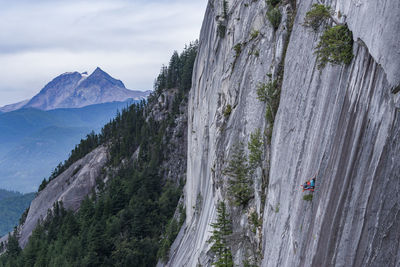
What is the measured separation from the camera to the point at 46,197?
107750mm

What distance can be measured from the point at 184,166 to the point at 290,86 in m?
69.1

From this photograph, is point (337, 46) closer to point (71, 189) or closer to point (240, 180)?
point (240, 180)

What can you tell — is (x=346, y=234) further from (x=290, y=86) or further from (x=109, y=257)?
(x=109, y=257)

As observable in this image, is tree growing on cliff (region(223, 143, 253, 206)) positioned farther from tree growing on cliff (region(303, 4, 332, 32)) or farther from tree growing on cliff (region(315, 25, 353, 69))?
tree growing on cliff (region(315, 25, 353, 69))

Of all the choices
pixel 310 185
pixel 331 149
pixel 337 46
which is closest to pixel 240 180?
pixel 310 185

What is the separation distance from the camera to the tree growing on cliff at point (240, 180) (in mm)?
26391

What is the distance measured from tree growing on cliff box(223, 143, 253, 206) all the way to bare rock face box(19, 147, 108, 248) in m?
77.3

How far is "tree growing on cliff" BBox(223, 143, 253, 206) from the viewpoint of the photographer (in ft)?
86.6

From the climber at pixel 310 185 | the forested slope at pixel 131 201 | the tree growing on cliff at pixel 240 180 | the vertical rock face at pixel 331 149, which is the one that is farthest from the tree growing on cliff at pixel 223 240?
→ the forested slope at pixel 131 201

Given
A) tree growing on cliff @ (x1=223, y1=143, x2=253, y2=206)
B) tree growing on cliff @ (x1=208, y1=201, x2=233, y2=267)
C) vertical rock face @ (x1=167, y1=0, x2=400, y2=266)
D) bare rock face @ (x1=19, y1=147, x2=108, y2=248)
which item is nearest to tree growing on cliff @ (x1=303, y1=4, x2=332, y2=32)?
vertical rock face @ (x1=167, y1=0, x2=400, y2=266)

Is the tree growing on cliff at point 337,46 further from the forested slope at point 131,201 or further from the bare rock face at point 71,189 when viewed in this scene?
the bare rock face at point 71,189

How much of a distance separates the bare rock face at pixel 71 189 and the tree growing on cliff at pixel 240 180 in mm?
77326

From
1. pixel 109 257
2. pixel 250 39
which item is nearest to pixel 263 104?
pixel 250 39

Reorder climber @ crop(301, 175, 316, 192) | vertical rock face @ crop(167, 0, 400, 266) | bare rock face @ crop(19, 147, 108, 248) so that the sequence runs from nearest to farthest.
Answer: vertical rock face @ crop(167, 0, 400, 266) → climber @ crop(301, 175, 316, 192) → bare rock face @ crop(19, 147, 108, 248)
